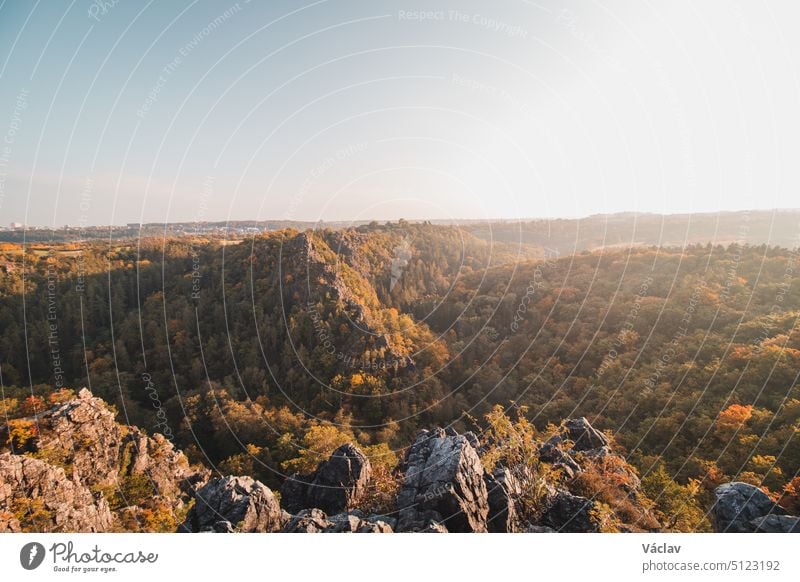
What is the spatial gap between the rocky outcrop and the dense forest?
9.84m

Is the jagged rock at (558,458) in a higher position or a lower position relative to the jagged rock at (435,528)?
lower

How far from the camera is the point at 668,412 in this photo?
94.2 feet

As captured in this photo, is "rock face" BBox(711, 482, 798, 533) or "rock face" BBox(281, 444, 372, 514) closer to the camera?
"rock face" BBox(711, 482, 798, 533)

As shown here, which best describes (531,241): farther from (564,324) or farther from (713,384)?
(713,384)

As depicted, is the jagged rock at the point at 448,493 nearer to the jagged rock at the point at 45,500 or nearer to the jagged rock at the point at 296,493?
the jagged rock at the point at 296,493

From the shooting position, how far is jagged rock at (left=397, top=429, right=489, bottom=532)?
10.5 meters

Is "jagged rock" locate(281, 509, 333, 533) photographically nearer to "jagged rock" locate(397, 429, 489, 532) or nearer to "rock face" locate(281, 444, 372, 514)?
"jagged rock" locate(397, 429, 489, 532)

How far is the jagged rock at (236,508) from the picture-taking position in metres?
10.9

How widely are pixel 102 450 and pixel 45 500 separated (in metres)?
6.31

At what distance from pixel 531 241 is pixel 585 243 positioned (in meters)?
23.5

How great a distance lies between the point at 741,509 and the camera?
11320 mm

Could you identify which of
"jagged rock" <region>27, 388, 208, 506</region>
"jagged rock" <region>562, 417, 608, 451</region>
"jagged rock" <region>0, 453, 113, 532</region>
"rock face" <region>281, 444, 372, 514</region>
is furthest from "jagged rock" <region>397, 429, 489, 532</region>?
"jagged rock" <region>27, 388, 208, 506</region>
